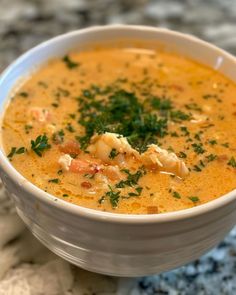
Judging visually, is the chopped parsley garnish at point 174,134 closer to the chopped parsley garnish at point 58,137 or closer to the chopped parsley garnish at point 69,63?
the chopped parsley garnish at point 58,137

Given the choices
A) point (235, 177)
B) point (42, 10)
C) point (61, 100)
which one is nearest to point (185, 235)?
point (235, 177)

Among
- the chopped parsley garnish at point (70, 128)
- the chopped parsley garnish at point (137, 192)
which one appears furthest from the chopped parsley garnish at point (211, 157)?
the chopped parsley garnish at point (70, 128)

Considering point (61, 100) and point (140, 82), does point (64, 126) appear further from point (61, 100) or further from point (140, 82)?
point (140, 82)

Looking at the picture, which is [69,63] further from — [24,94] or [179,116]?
[179,116]

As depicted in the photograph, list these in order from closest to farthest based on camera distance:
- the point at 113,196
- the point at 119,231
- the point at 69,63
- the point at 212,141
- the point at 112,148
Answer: the point at 119,231 → the point at 113,196 → the point at 112,148 → the point at 212,141 → the point at 69,63

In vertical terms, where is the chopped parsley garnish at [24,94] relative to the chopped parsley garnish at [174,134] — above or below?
below

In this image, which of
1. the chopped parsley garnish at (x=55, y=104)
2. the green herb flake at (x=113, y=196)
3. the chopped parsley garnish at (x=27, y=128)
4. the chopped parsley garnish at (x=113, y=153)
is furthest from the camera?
the chopped parsley garnish at (x=55, y=104)

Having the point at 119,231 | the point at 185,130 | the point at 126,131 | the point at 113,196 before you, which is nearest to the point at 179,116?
the point at 185,130
